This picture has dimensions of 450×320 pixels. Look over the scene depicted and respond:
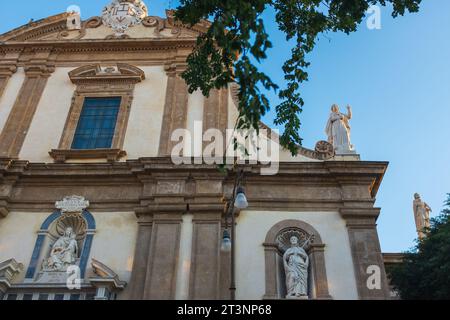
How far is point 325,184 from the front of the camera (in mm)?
12555

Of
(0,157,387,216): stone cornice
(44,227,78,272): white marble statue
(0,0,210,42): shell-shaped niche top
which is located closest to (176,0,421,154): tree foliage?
(0,157,387,216): stone cornice

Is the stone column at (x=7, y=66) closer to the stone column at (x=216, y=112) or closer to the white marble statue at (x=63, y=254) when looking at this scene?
the white marble statue at (x=63, y=254)

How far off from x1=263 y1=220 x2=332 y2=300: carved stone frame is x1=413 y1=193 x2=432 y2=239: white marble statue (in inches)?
189

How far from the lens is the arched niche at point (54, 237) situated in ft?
37.7

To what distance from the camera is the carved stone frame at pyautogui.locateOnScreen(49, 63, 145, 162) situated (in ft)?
46.3

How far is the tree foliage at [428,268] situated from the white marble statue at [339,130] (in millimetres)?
3200

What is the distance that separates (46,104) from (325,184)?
30.2 ft

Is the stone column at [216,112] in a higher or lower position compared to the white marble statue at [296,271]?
higher

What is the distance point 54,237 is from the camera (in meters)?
12.1

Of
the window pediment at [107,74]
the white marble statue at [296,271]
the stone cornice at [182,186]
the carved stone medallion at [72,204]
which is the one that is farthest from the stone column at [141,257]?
the window pediment at [107,74]

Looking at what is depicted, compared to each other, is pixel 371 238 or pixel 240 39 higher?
pixel 240 39

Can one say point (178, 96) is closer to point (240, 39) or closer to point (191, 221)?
point (191, 221)

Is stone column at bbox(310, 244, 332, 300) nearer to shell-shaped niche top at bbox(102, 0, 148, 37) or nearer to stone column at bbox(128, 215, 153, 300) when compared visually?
stone column at bbox(128, 215, 153, 300)
